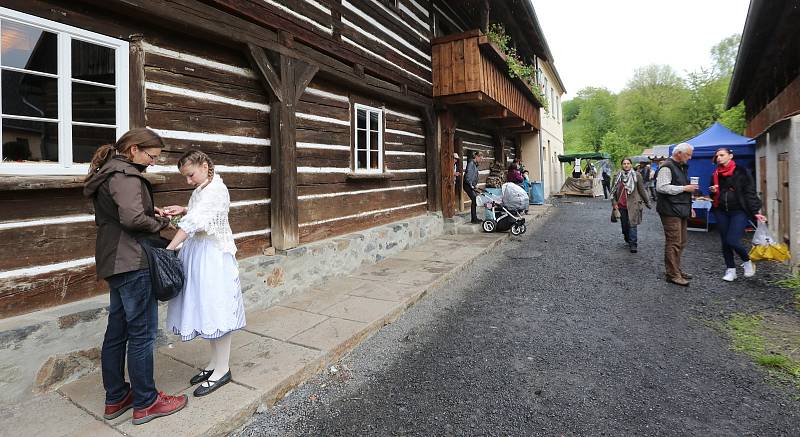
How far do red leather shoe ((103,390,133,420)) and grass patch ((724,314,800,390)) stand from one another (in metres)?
4.59

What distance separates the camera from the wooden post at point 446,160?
8.95 meters

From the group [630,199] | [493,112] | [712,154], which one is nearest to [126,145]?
[630,199]

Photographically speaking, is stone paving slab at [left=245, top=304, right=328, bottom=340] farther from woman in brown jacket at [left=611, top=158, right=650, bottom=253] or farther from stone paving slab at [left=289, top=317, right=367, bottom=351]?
woman in brown jacket at [left=611, top=158, right=650, bottom=253]

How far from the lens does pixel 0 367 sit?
2.49 meters

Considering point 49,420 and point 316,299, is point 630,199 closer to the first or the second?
point 316,299

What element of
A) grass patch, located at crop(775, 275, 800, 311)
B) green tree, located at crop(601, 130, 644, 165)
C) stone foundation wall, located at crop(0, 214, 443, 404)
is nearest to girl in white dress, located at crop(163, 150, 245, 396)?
stone foundation wall, located at crop(0, 214, 443, 404)

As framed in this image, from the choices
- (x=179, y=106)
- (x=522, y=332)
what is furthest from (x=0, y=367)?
(x=522, y=332)

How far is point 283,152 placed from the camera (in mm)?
4633

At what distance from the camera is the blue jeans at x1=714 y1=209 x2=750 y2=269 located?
17.4ft

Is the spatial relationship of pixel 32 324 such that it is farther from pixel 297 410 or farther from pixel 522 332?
pixel 522 332

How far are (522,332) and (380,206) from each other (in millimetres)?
3766

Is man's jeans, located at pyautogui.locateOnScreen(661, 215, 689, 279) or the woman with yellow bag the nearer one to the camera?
the woman with yellow bag

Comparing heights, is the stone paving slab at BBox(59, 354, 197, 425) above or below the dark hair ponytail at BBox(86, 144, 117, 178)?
below

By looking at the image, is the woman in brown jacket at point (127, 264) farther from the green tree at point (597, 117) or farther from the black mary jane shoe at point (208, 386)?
the green tree at point (597, 117)
